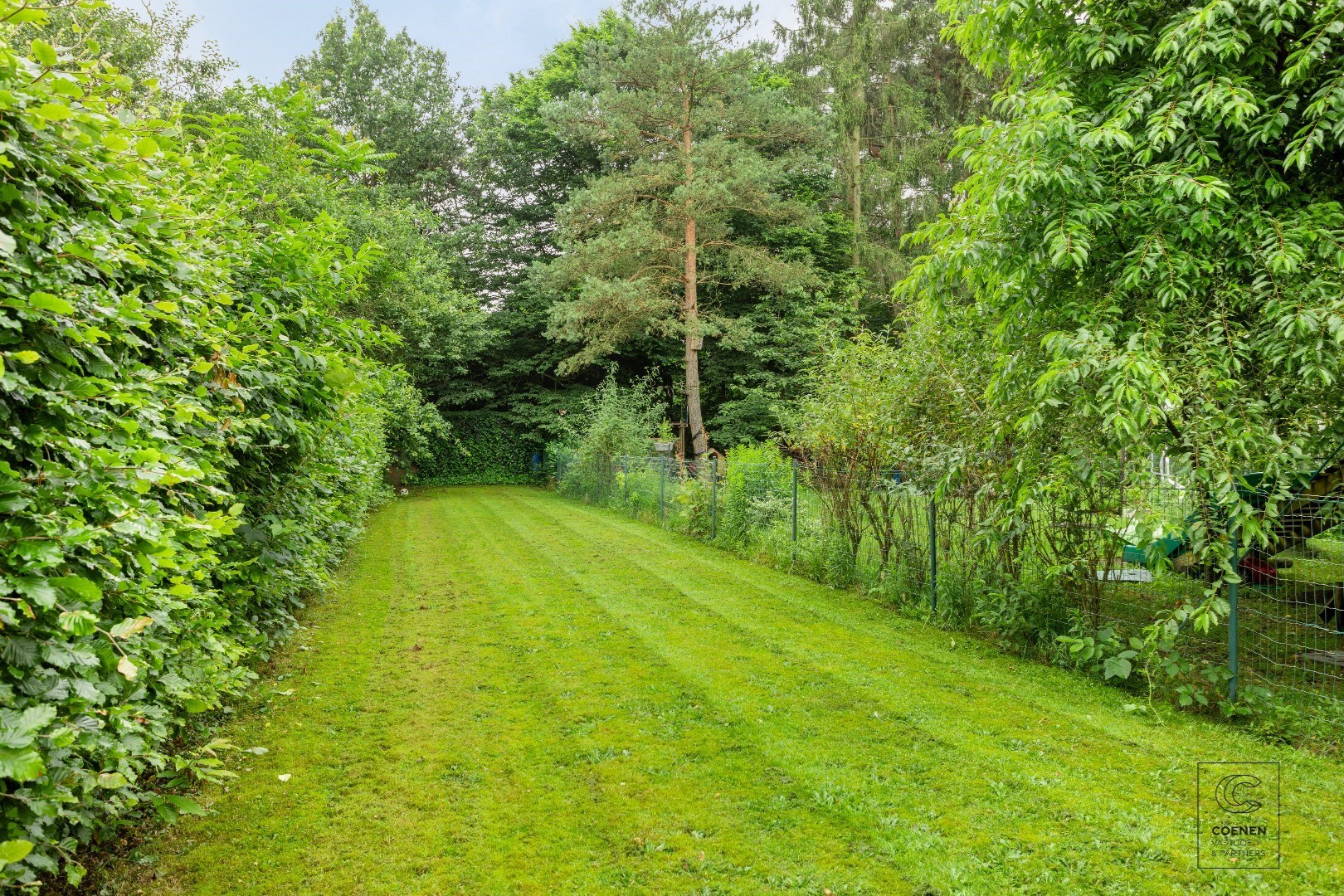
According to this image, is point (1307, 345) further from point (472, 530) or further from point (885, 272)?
point (885, 272)

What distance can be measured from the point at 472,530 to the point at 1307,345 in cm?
1062

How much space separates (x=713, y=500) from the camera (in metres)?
10.4

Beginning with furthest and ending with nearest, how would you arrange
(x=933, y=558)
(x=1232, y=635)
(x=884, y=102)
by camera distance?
(x=884, y=102) → (x=933, y=558) → (x=1232, y=635)

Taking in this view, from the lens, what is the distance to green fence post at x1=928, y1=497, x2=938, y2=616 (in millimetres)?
6051

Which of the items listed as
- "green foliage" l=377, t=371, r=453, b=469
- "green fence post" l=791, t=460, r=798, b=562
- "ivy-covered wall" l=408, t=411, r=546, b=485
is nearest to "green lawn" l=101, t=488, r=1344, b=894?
"green fence post" l=791, t=460, r=798, b=562

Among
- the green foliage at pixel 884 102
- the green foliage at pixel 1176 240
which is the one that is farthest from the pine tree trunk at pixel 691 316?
the green foliage at pixel 1176 240

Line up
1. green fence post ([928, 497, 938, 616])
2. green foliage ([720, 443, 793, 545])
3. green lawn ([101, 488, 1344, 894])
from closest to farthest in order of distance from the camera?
green lawn ([101, 488, 1344, 894])
green fence post ([928, 497, 938, 616])
green foliage ([720, 443, 793, 545])

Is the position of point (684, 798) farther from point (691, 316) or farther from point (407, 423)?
point (691, 316)

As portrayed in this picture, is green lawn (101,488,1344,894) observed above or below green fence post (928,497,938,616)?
below

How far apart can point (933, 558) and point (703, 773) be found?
11.2ft

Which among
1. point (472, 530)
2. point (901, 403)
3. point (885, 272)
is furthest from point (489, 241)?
point (901, 403)

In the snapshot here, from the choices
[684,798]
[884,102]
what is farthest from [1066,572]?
[884,102]

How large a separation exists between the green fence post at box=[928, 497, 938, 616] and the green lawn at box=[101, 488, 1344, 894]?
0.29 meters

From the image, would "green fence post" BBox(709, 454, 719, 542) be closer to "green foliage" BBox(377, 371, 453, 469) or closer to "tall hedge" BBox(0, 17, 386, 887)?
"green foliage" BBox(377, 371, 453, 469)
